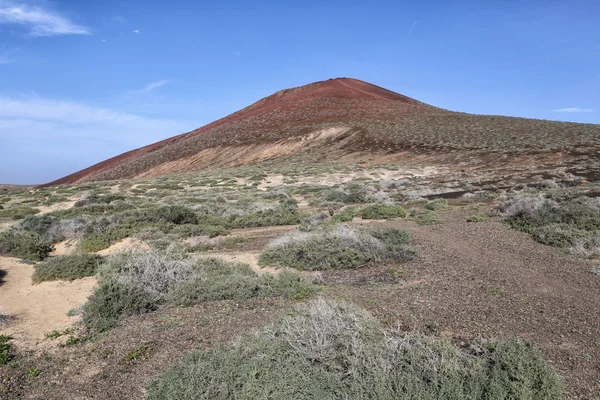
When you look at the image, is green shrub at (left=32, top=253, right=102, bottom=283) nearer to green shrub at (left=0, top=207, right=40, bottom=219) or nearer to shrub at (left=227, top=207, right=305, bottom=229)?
shrub at (left=227, top=207, right=305, bottom=229)

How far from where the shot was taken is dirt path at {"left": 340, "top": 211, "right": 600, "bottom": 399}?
5148mm

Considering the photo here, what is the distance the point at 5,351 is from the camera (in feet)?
18.6

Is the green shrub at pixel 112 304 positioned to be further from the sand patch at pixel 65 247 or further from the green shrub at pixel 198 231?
the sand patch at pixel 65 247

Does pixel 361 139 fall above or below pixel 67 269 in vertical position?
above

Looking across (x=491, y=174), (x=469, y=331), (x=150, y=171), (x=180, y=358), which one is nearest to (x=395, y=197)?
(x=491, y=174)

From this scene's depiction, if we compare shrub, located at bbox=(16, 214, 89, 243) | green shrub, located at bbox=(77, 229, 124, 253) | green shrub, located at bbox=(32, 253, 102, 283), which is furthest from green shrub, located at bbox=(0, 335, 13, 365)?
shrub, located at bbox=(16, 214, 89, 243)

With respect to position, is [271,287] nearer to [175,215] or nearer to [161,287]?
[161,287]

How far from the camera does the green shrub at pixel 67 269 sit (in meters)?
9.43

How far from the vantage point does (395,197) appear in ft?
68.7

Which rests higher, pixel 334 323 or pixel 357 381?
pixel 334 323

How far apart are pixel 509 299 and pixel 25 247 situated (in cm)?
1229

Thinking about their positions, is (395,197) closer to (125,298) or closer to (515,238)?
(515,238)

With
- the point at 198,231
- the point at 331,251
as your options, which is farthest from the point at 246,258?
the point at 198,231

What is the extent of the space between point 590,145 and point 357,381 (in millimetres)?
40652
